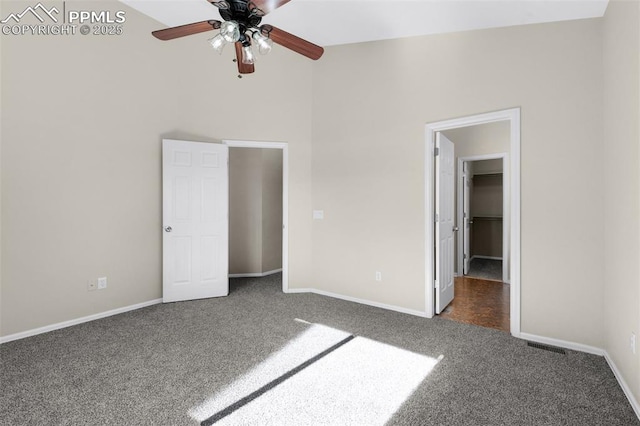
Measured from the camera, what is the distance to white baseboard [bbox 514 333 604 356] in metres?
2.55

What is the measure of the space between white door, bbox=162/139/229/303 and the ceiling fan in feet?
6.05

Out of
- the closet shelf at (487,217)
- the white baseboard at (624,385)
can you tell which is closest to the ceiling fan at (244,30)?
the white baseboard at (624,385)

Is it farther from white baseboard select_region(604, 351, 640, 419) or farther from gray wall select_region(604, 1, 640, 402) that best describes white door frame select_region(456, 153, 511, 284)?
white baseboard select_region(604, 351, 640, 419)

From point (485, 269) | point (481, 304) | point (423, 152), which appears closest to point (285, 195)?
point (423, 152)

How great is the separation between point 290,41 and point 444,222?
2596 mm

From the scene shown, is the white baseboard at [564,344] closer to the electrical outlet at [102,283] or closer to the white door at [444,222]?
the white door at [444,222]

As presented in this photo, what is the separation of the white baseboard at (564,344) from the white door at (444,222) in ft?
2.88

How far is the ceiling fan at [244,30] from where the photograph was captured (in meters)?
1.89

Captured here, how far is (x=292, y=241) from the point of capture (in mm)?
4324

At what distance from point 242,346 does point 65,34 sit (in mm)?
3507

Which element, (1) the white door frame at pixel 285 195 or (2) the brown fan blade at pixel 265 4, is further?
(1) the white door frame at pixel 285 195

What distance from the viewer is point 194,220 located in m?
3.97

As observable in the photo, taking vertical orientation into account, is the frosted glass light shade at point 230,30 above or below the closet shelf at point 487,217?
above

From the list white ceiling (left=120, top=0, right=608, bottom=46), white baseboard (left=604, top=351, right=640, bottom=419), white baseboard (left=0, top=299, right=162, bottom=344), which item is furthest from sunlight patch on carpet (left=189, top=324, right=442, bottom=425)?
white ceiling (left=120, top=0, right=608, bottom=46)
